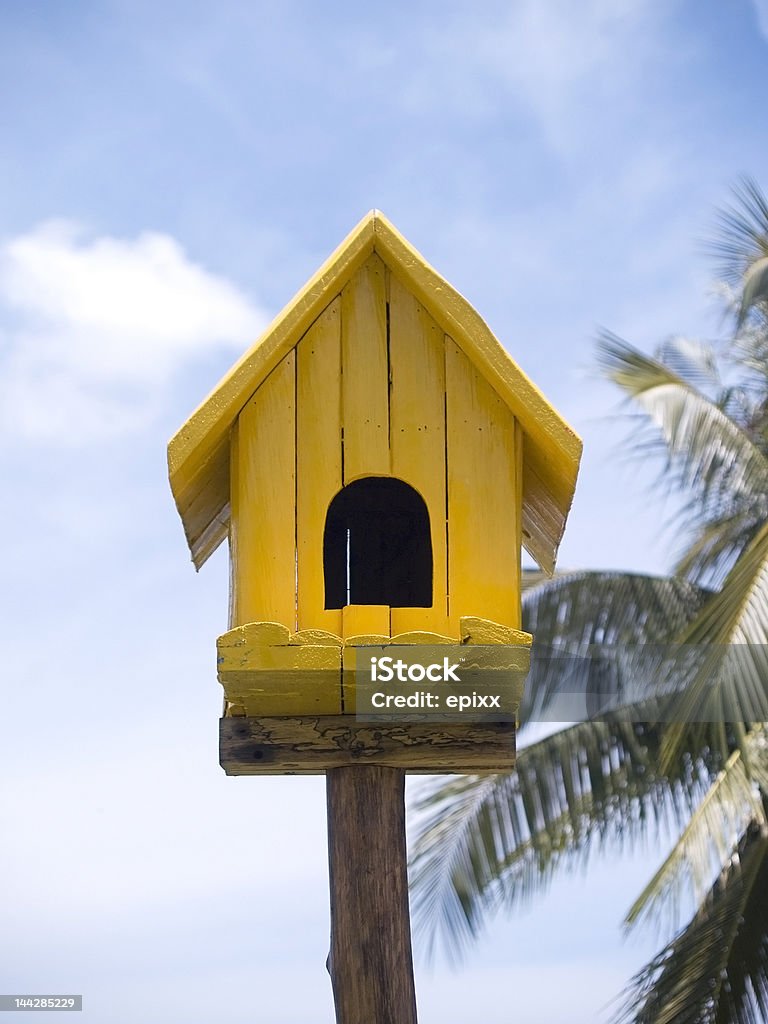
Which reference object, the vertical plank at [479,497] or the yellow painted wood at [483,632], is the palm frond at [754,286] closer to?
the vertical plank at [479,497]

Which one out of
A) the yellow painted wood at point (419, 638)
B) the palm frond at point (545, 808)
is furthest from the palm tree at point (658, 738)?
the yellow painted wood at point (419, 638)

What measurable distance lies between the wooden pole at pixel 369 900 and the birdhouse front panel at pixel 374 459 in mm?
575

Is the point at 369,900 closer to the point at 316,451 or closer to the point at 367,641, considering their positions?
the point at 367,641

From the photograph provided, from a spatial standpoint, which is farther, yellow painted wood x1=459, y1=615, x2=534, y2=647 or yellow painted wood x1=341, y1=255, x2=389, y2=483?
yellow painted wood x1=341, y1=255, x2=389, y2=483

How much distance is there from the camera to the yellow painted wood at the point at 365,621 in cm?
398

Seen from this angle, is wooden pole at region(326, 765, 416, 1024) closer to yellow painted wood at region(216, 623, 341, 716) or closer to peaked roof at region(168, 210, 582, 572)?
yellow painted wood at region(216, 623, 341, 716)

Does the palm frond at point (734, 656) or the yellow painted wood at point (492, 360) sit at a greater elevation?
the palm frond at point (734, 656)

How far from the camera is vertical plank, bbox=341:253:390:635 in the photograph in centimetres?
418

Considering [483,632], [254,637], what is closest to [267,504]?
[254,637]

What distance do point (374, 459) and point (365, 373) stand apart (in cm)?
26

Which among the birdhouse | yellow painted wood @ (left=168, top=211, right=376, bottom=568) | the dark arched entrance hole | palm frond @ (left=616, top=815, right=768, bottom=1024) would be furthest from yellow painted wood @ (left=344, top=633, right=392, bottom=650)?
palm frond @ (left=616, top=815, right=768, bottom=1024)

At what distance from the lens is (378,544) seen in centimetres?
519

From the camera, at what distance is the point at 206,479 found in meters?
4.46

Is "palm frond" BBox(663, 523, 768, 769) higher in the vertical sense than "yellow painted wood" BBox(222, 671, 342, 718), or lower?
higher
